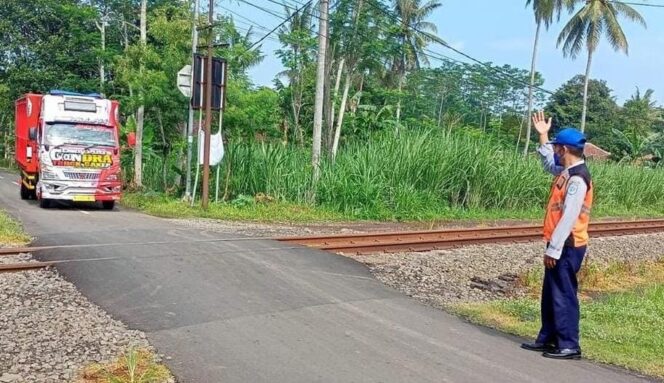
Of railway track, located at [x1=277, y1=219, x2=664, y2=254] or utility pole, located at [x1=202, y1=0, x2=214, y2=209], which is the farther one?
utility pole, located at [x1=202, y1=0, x2=214, y2=209]

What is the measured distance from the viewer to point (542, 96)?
6356 centimetres

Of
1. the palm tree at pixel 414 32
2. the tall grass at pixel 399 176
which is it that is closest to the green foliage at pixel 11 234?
the tall grass at pixel 399 176

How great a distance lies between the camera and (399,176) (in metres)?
19.9

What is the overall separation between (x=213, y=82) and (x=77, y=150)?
3735 mm

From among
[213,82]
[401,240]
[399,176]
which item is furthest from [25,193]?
[401,240]

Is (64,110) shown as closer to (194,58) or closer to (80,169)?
(80,169)

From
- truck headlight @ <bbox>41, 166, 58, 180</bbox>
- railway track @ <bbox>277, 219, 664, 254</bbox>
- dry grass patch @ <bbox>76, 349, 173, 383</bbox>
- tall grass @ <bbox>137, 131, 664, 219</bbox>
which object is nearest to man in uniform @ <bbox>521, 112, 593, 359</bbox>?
dry grass patch @ <bbox>76, 349, 173, 383</bbox>

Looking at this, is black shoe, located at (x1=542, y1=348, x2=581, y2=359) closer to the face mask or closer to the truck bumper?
the face mask

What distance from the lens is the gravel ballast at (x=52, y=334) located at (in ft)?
16.8

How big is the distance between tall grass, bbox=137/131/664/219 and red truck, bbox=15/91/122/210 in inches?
140

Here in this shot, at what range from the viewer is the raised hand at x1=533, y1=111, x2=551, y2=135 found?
6.42 m

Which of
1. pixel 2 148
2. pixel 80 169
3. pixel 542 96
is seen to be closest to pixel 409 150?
pixel 80 169

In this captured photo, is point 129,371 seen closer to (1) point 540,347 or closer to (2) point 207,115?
(1) point 540,347

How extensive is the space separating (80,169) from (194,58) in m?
3.94
